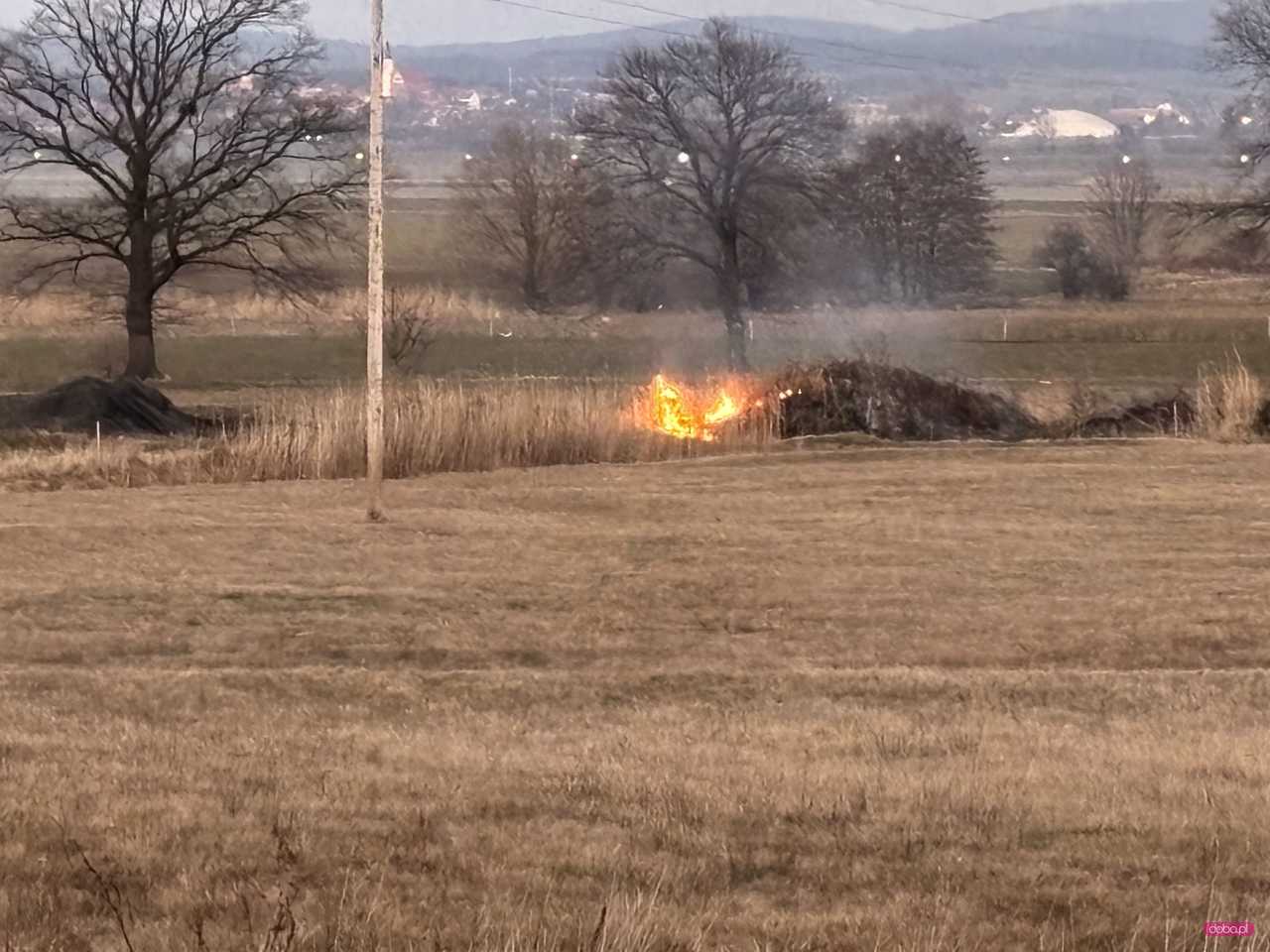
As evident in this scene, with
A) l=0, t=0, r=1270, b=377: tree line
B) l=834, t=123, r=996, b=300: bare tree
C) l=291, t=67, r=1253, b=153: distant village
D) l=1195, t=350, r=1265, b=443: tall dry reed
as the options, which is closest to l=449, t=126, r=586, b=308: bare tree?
l=291, t=67, r=1253, b=153: distant village

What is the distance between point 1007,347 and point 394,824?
47.4 meters

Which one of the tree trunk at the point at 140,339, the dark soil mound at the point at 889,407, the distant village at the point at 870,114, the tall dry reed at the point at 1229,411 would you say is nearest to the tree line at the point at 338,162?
the tree trunk at the point at 140,339

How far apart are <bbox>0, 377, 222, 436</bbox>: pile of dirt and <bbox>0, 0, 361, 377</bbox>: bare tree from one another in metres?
12.1

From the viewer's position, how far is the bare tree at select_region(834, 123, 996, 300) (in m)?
57.5

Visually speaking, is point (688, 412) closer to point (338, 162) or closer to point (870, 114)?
point (338, 162)

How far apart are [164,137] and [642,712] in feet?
128

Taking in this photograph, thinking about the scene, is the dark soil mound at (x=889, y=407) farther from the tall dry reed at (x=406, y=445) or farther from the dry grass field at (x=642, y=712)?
the dry grass field at (x=642, y=712)

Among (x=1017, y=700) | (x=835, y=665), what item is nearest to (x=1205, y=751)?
(x=1017, y=700)

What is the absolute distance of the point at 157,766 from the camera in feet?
27.2

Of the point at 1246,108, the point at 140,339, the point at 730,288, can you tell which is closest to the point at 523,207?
the point at 730,288

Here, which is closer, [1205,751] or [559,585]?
[1205,751]

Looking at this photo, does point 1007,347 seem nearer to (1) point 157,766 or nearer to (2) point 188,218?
(2) point 188,218

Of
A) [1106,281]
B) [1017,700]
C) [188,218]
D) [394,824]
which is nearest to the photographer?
[394,824]

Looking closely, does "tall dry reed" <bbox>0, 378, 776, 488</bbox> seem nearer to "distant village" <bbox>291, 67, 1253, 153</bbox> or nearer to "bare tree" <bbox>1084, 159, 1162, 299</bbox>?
"distant village" <bbox>291, 67, 1253, 153</bbox>
